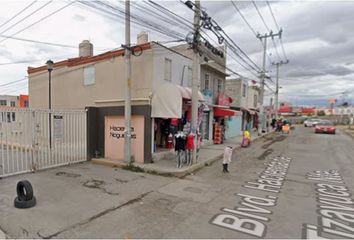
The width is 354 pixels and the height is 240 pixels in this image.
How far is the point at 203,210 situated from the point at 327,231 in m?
2.56

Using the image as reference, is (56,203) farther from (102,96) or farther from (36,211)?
(102,96)

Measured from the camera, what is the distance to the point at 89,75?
524 inches

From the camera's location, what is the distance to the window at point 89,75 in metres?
13.1

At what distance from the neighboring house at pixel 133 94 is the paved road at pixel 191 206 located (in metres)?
2.07

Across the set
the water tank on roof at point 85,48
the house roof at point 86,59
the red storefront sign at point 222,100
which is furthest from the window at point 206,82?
the water tank on roof at point 85,48

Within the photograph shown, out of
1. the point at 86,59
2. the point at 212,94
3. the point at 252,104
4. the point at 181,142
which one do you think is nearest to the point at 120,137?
the point at 181,142

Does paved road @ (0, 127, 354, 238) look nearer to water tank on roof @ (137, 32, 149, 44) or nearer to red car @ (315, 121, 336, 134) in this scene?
water tank on roof @ (137, 32, 149, 44)

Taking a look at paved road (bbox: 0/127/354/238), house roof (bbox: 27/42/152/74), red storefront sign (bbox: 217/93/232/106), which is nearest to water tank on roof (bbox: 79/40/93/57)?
house roof (bbox: 27/42/152/74)

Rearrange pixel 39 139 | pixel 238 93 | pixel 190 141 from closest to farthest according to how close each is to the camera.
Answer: pixel 39 139
pixel 190 141
pixel 238 93

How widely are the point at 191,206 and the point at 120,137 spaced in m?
6.43

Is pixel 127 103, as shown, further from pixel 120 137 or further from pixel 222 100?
pixel 222 100

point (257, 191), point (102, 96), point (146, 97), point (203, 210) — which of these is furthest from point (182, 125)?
point (203, 210)

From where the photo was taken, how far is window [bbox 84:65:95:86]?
13.1 meters

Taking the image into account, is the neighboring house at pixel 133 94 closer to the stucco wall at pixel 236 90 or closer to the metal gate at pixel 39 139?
the metal gate at pixel 39 139
